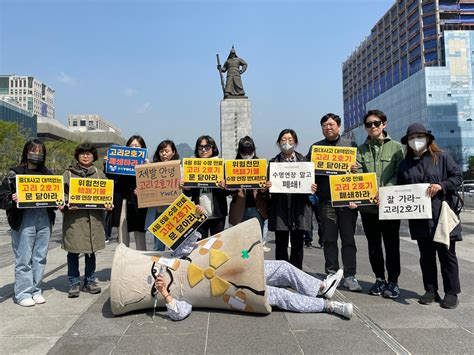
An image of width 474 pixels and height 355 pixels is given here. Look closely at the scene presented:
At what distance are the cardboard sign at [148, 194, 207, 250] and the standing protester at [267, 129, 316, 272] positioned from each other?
42.9 inches

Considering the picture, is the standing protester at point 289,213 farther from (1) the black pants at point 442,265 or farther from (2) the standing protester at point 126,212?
(2) the standing protester at point 126,212

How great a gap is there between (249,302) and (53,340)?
1.77 meters

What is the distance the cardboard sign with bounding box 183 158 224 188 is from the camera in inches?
191

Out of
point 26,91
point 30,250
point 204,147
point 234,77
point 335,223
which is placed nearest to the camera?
point 30,250

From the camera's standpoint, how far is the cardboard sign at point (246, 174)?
4.89 metres

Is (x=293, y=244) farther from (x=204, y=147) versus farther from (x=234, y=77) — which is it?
(x=234, y=77)

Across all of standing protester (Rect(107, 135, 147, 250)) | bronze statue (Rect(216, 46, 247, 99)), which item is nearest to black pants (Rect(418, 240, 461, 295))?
standing protester (Rect(107, 135, 147, 250))

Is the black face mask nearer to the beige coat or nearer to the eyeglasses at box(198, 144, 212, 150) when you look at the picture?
the beige coat

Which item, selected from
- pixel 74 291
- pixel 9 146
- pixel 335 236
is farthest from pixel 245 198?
pixel 9 146

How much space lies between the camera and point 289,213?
16.1 ft

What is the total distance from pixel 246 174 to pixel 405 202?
1.88 metres

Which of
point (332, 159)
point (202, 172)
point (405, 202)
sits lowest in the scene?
point (405, 202)

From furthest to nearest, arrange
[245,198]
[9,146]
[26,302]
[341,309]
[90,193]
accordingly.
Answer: [9,146], [245,198], [90,193], [26,302], [341,309]

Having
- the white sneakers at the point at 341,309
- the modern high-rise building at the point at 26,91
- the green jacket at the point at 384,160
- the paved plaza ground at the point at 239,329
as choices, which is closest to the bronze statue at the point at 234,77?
the green jacket at the point at 384,160
